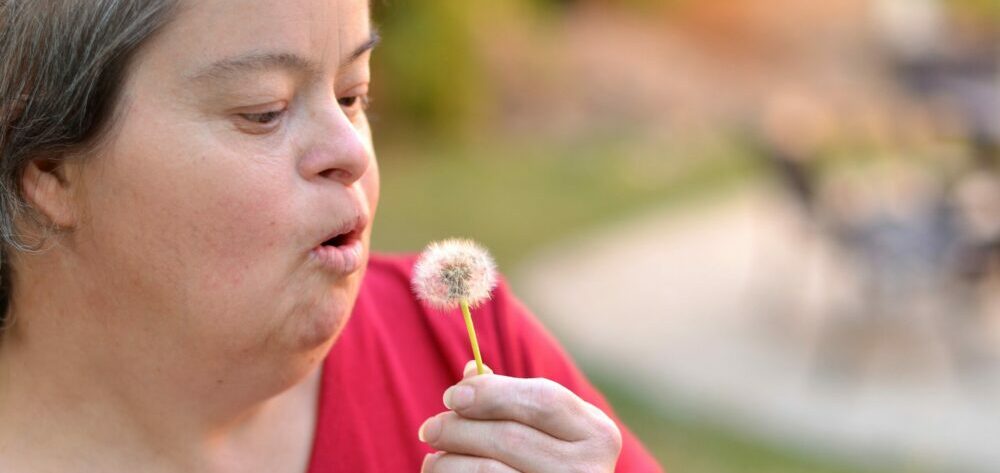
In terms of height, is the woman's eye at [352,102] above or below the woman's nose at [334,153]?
above

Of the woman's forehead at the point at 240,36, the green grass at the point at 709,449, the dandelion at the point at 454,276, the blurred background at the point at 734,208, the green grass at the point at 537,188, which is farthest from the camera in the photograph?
the green grass at the point at 537,188

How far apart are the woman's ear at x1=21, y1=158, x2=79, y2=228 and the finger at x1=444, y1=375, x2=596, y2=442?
1.73 ft

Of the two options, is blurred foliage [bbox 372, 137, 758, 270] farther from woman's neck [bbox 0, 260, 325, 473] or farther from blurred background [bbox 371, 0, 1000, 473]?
woman's neck [bbox 0, 260, 325, 473]

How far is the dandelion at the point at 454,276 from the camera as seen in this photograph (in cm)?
158

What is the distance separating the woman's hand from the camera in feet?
4.87

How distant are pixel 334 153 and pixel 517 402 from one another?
378 mm

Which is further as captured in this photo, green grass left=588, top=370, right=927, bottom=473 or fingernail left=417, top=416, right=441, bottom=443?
green grass left=588, top=370, right=927, bottom=473

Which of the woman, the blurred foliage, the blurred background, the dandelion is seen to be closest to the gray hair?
the woman

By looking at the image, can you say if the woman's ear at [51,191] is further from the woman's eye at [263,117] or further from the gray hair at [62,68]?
the woman's eye at [263,117]

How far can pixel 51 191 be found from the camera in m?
1.54

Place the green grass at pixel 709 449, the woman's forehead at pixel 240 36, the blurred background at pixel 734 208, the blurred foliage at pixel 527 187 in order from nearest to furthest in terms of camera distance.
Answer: the woman's forehead at pixel 240 36 → the green grass at pixel 709 449 → the blurred background at pixel 734 208 → the blurred foliage at pixel 527 187

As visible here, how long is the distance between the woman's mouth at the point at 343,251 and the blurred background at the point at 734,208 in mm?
625

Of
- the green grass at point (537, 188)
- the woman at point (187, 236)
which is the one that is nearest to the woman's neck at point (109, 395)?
the woman at point (187, 236)

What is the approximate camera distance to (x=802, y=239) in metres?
7.89
